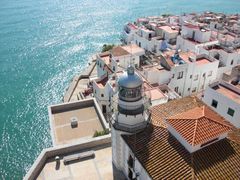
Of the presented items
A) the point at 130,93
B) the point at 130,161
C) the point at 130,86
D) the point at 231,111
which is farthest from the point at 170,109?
the point at 231,111

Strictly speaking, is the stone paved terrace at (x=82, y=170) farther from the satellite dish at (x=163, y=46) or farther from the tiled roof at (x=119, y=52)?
the satellite dish at (x=163, y=46)

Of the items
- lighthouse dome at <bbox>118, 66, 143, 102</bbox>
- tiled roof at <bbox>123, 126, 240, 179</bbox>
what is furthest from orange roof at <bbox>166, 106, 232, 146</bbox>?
lighthouse dome at <bbox>118, 66, 143, 102</bbox>

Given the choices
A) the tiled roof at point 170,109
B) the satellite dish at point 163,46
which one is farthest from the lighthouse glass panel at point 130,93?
the satellite dish at point 163,46

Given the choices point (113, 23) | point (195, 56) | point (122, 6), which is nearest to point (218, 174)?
point (195, 56)

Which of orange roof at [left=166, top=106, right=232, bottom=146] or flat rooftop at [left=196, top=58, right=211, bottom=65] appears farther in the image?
flat rooftop at [left=196, top=58, right=211, bottom=65]

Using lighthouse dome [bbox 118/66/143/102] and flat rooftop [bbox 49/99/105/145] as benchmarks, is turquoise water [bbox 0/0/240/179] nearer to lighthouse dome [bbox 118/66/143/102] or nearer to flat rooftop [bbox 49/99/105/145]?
flat rooftop [bbox 49/99/105/145]

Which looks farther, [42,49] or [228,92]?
[42,49]

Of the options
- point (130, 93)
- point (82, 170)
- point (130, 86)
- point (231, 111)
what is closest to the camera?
point (130, 86)

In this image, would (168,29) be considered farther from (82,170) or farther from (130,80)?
(82,170)
